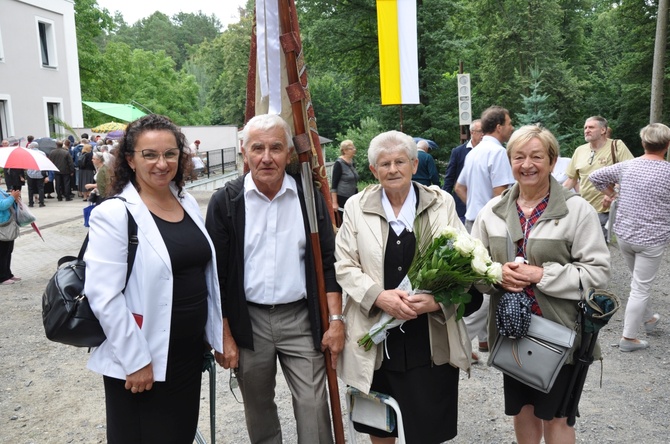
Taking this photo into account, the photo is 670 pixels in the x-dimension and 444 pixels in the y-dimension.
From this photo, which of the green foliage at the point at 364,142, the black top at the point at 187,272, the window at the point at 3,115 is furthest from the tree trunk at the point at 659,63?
the window at the point at 3,115

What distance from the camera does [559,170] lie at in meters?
7.71

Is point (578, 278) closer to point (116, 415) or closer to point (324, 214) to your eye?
point (324, 214)

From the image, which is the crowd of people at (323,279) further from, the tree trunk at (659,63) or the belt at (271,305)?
the tree trunk at (659,63)

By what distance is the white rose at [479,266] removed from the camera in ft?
8.19

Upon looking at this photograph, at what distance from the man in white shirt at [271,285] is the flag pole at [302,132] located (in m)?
0.04

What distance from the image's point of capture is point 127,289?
2455 mm

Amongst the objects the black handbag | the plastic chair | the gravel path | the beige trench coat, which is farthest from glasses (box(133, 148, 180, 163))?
the gravel path

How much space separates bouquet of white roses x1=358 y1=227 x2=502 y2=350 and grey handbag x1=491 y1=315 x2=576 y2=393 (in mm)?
365

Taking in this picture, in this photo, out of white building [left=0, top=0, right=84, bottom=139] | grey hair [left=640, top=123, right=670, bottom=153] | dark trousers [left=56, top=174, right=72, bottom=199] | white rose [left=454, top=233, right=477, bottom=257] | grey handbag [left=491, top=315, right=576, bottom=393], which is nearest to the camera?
white rose [left=454, top=233, right=477, bottom=257]

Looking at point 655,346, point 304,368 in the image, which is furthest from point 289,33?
point 655,346

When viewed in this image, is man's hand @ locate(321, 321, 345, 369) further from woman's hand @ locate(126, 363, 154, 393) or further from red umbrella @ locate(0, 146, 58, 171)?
red umbrella @ locate(0, 146, 58, 171)

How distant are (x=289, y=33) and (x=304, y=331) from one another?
5.16ft

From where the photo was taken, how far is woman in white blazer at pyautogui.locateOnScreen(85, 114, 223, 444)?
7.80 feet

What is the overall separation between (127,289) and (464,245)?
153 cm
